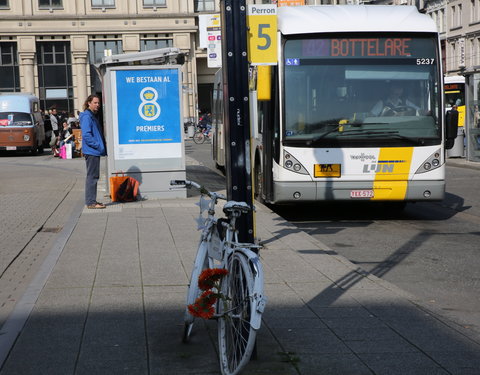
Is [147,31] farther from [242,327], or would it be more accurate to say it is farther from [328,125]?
[242,327]

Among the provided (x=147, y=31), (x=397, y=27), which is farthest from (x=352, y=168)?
(x=147, y=31)

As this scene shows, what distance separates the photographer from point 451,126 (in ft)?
41.4

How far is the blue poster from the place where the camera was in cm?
1530

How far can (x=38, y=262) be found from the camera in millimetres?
8898

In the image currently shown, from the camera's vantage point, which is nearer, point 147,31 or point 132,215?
point 132,215

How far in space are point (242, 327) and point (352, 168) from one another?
331 inches

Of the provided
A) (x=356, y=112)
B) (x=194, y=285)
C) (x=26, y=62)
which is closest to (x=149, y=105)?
(x=356, y=112)

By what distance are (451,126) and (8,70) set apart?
52220 millimetres

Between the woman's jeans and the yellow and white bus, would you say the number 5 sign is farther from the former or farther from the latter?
the woman's jeans

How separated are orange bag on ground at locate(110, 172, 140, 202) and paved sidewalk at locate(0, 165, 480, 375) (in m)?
5.12

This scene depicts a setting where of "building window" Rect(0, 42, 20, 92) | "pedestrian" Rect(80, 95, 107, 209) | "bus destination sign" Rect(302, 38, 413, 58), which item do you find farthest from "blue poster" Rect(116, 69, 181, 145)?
"building window" Rect(0, 42, 20, 92)

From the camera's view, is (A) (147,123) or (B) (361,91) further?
(A) (147,123)

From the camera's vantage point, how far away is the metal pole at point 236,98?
537 cm

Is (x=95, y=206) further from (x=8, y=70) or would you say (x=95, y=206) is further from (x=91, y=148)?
(x=8, y=70)
